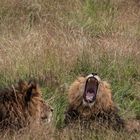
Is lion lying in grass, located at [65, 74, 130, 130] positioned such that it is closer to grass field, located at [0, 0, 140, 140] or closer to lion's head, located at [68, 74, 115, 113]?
lion's head, located at [68, 74, 115, 113]

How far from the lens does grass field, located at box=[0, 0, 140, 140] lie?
27.3ft

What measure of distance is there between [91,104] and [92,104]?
12 mm

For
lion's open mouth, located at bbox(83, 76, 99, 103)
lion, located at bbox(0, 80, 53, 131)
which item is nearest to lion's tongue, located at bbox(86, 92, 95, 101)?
lion's open mouth, located at bbox(83, 76, 99, 103)

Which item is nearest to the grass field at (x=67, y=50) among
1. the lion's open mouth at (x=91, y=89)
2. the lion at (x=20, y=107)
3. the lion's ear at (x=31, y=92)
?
the lion at (x=20, y=107)

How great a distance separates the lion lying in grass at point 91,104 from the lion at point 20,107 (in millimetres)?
601

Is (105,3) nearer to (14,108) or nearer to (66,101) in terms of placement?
(66,101)

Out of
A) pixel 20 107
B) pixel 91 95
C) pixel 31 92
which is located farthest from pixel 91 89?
pixel 20 107

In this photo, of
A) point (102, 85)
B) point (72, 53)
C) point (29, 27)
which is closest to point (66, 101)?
point (102, 85)

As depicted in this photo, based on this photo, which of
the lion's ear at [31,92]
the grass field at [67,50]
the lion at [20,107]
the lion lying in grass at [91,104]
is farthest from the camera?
the grass field at [67,50]

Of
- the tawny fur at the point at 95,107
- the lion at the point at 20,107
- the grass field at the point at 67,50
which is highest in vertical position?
the lion at the point at 20,107

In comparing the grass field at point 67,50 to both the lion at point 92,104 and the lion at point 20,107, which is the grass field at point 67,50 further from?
the lion at point 92,104

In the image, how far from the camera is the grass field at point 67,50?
833cm

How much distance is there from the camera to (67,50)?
9727 mm

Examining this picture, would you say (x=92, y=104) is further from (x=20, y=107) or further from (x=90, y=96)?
(x=20, y=107)
